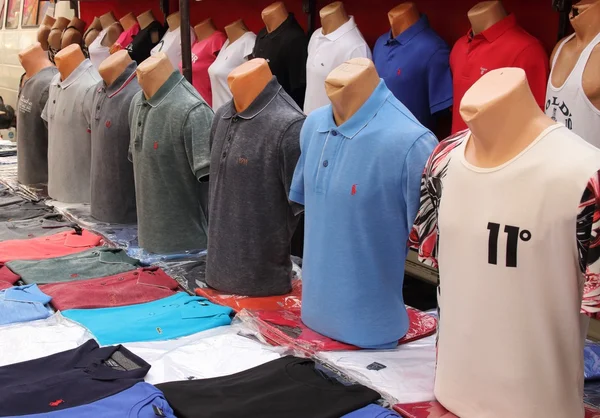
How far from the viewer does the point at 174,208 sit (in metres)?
3.18

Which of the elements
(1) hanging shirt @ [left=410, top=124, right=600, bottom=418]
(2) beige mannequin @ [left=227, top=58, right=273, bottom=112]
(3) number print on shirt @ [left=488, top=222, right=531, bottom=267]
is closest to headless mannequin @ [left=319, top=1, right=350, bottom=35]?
(2) beige mannequin @ [left=227, top=58, right=273, bottom=112]

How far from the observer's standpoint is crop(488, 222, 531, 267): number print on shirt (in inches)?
63.5

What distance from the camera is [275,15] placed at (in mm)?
4117

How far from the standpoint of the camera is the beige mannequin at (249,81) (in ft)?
8.63

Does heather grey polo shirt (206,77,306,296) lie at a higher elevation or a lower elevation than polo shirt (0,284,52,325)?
higher

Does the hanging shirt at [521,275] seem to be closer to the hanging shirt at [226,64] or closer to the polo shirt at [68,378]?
the polo shirt at [68,378]

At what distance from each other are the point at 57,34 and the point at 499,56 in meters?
4.43

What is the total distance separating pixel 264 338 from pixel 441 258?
2.41 feet

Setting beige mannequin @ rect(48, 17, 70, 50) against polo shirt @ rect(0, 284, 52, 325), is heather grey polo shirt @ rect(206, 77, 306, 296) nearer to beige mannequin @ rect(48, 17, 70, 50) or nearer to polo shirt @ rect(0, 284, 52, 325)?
polo shirt @ rect(0, 284, 52, 325)

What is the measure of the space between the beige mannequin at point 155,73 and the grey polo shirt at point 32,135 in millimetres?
1530

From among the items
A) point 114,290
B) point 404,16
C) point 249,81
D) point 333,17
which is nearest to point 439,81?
point 404,16

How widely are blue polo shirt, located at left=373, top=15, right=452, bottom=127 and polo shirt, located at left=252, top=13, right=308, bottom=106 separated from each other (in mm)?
655

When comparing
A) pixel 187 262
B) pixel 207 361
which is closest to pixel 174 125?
pixel 187 262

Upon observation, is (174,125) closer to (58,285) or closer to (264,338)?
(58,285)
